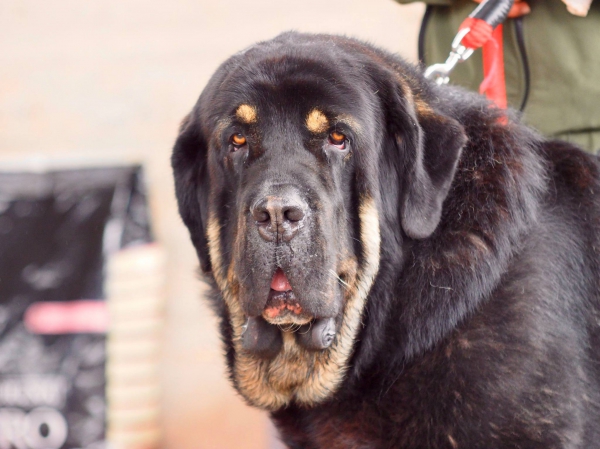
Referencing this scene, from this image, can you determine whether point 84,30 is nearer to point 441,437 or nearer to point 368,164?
point 368,164

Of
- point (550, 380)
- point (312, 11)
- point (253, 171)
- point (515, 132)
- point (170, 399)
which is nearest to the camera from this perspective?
point (550, 380)

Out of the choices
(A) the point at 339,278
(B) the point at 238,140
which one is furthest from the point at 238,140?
(A) the point at 339,278

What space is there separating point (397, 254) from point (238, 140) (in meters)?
0.60

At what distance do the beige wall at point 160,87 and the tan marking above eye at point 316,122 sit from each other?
95.7 inches

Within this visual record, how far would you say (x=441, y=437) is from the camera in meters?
2.04

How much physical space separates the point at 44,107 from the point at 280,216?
3033mm

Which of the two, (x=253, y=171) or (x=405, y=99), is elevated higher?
(x=405, y=99)

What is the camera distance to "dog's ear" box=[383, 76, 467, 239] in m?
2.20

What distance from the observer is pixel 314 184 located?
210 centimetres

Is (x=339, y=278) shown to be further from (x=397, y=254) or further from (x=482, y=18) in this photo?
(x=482, y=18)

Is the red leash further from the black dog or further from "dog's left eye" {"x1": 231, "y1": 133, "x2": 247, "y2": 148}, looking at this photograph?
"dog's left eye" {"x1": 231, "y1": 133, "x2": 247, "y2": 148}

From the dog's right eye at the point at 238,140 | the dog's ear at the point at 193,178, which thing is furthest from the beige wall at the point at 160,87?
the dog's right eye at the point at 238,140

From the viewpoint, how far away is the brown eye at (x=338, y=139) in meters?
2.20

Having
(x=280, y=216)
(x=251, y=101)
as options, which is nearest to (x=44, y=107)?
(x=251, y=101)
